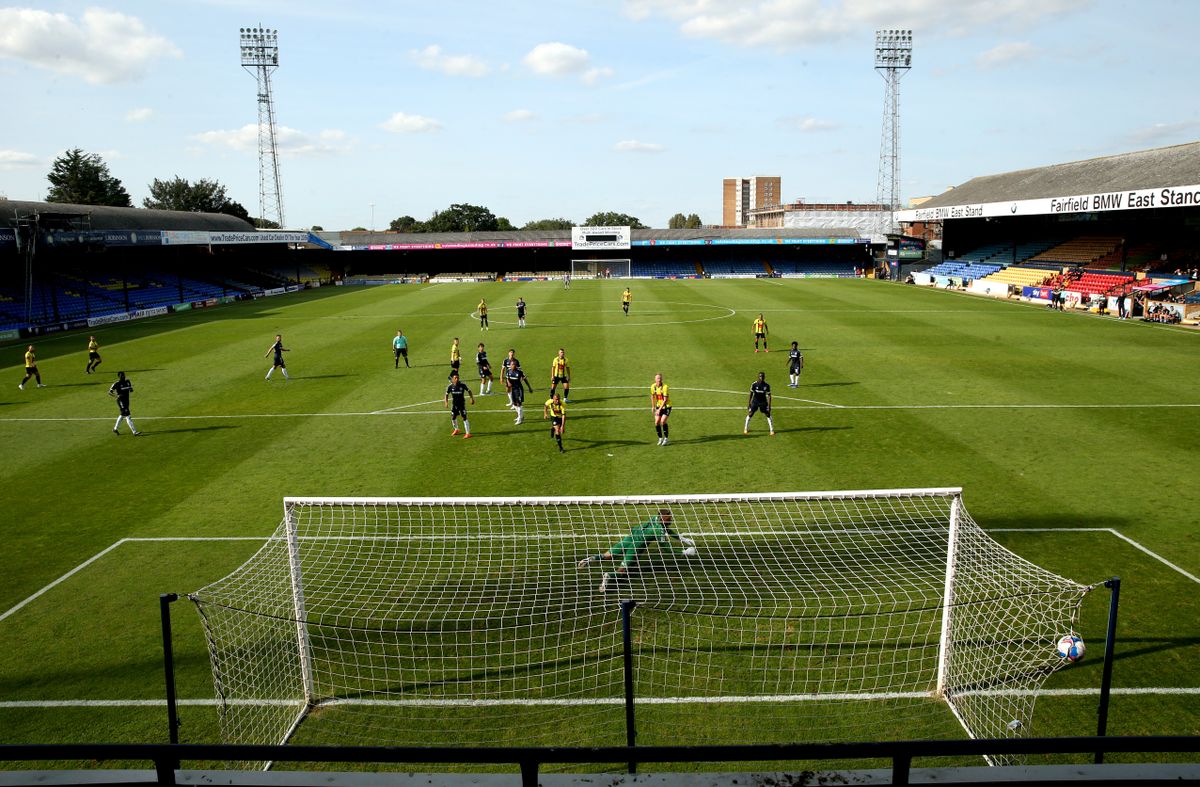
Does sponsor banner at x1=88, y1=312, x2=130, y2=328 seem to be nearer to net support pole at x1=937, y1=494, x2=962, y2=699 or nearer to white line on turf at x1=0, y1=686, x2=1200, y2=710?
→ white line on turf at x1=0, y1=686, x2=1200, y2=710

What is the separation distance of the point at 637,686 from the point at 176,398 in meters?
20.7

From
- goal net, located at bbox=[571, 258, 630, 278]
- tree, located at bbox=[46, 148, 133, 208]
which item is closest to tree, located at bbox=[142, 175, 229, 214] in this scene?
tree, located at bbox=[46, 148, 133, 208]

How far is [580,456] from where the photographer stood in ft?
56.4

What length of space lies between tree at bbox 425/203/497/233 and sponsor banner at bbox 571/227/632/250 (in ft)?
225

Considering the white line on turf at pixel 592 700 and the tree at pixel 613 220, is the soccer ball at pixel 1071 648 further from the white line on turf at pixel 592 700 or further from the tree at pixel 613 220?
the tree at pixel 613 220

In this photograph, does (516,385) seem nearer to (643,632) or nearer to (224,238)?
(643,632)

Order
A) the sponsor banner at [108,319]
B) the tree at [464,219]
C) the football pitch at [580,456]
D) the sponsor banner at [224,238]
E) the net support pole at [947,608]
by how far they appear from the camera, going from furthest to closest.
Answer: the tree at [464,219]
the sponsor banner at [224,238]
the sponsor banner at [108,319]
the football pitch at [580,456]
the net support pole at [947,608]

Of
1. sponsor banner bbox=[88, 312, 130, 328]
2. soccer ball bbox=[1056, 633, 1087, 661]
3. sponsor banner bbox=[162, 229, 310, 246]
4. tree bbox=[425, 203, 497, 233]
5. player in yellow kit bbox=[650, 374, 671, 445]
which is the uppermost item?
tree bbox=[425, 203, 497, 233]

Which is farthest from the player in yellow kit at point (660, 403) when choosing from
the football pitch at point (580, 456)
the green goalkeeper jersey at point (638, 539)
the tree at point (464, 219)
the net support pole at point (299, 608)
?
the tree at point (464, 219)

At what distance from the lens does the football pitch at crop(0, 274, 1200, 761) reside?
30.3 feet

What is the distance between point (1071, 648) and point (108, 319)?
50794mm

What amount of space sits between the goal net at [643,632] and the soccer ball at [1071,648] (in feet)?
0.55

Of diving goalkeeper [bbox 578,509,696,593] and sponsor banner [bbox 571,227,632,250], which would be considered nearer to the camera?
diving goalkeeper [bbox 578,509,696,593]

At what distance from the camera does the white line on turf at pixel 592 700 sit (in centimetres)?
834
